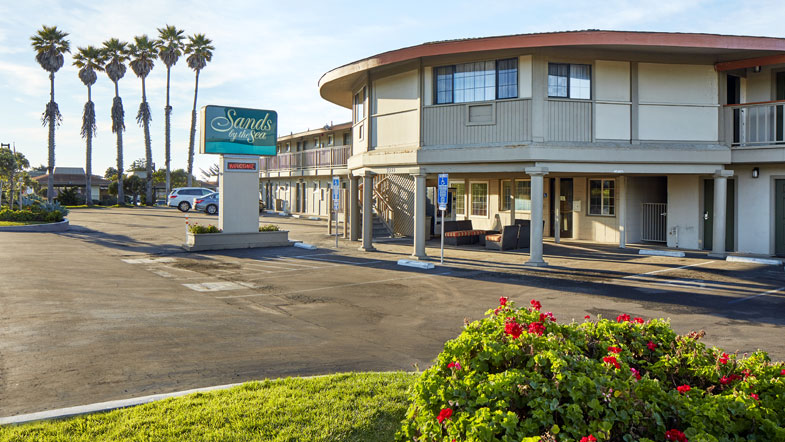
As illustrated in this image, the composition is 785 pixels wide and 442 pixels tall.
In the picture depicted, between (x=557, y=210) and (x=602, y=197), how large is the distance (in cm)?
180

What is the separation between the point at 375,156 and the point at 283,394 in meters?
13.6

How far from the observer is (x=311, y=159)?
40.2 meters

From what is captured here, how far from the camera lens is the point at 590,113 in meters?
16.0

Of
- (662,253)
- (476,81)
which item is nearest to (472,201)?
(662,253)

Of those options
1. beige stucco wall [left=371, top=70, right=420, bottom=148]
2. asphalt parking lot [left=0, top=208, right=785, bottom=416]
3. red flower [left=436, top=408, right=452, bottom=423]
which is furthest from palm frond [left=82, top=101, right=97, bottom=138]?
red flower [left=436, top=408, right=452, bottom=423]

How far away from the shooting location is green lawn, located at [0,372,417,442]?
4.48 metres

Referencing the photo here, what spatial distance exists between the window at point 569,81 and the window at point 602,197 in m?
6.68

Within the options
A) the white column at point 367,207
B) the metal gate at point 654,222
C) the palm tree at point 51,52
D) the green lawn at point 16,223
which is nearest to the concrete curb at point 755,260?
the metal gate at point 654,222

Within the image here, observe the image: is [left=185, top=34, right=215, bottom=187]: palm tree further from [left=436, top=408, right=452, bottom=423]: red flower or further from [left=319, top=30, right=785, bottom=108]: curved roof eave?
[left=436, top=408, right=452, bottom=423]: red flower

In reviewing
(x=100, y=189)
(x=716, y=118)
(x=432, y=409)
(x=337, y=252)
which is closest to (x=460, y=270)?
(x=337, y=252)

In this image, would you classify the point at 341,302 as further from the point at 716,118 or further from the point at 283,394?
the point at 716,118

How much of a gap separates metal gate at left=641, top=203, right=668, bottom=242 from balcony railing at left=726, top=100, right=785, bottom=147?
4118 mm

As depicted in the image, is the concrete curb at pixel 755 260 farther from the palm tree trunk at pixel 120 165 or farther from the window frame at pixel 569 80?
the palm tree trunk at pixel 120 165

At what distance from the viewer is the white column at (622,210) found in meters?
19.6
